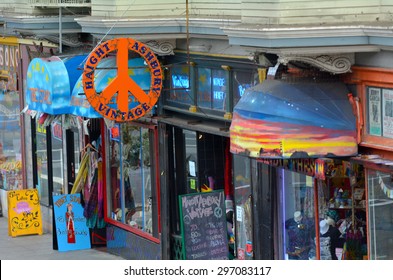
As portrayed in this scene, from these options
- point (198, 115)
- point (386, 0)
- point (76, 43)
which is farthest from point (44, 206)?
point (386, 0)

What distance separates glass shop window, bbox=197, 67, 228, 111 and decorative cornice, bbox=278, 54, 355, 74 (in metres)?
3.51

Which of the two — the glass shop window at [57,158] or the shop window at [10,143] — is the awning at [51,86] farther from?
the shop window at [10,143]

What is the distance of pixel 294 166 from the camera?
14844 mm

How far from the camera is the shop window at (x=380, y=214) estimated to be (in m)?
13.4

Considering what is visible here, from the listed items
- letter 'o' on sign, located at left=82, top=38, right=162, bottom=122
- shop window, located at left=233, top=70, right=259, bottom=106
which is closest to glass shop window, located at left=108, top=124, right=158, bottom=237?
letter 'o' on sign, located at left=82, top=38, right=162, bottom=122

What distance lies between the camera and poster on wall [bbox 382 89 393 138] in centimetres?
1303

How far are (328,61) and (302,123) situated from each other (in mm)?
796

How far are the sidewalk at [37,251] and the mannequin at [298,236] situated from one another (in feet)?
19.3

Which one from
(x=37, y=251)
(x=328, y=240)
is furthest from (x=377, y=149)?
(x=37, y=251)

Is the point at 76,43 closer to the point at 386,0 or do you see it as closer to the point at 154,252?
the point at 154,252

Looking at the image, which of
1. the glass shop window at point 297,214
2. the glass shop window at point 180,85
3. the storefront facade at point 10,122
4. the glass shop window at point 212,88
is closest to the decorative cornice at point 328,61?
the glass shop window at point 297,214

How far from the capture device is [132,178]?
20656 millimetres

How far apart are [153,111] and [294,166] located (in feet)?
15.9

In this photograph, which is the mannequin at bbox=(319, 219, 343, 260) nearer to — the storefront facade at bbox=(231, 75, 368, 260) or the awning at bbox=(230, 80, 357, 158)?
the storefront facade at bbox=(231, 75, 368, 260)
